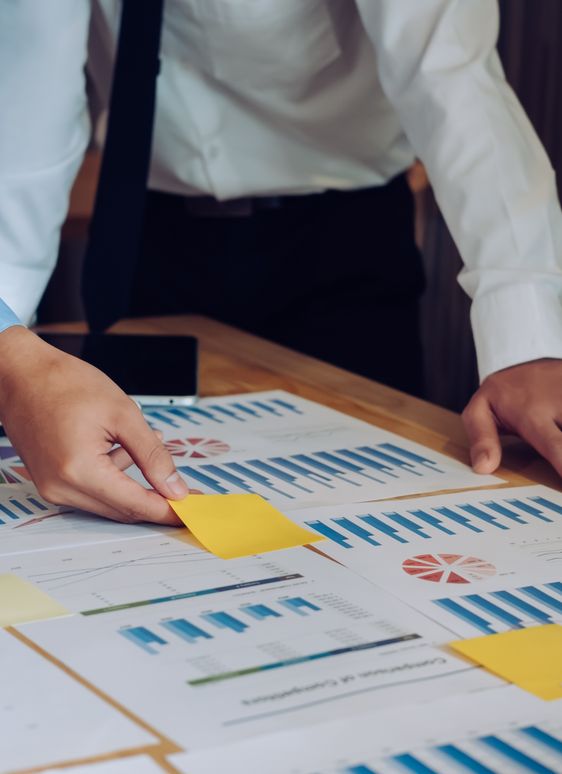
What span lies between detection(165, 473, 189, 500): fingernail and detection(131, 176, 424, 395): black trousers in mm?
627

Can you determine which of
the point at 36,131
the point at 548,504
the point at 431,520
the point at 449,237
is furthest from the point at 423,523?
A: the point at 449,237

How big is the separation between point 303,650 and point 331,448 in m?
0.42

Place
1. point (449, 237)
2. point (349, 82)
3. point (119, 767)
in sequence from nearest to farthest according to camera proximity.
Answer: point (119, 767) < point (349, 82) < point (449, 237)

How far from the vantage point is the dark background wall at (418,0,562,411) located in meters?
1.94

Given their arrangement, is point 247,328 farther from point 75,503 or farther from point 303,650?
point 303,650

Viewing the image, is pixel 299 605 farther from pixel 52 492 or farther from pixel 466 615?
pixel 52 492

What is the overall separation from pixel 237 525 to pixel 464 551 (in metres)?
0.16

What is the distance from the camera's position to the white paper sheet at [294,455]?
941 mm

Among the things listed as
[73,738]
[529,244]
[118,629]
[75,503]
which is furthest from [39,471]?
[529,244]

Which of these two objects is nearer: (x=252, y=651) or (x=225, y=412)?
(x=252, y=651)

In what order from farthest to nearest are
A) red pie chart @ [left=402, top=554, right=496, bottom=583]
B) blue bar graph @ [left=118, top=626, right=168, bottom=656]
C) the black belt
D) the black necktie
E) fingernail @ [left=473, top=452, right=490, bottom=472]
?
the black belt, the black necktie, fingernail @ [left=473, top=452, right=490, bottom=472], red pie chart @ [left=402, top=554, right=496, bottom=583], blue bar graph @ [left=118, top=626, right=168, bottom=656]

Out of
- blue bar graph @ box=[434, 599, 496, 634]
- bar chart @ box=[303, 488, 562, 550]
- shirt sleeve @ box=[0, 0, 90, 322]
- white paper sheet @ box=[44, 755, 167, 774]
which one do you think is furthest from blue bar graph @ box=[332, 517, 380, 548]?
shirt sleeve @ box=[0, 0, 90, 322]

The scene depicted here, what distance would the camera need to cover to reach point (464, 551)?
0.80 m

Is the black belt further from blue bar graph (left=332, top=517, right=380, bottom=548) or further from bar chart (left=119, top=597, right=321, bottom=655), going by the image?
bar chart (left=119, top=597, right=321, bottom=655)
